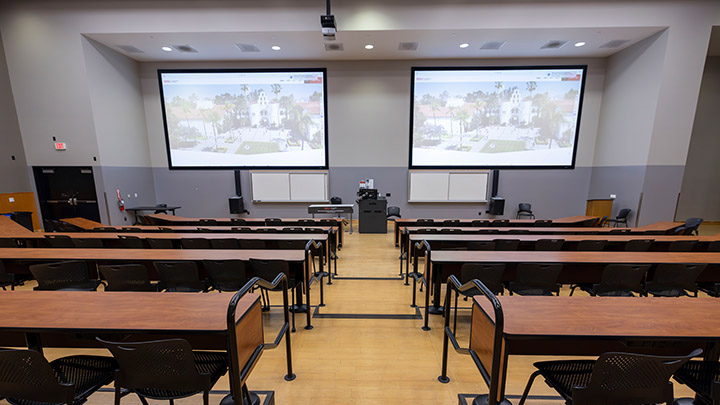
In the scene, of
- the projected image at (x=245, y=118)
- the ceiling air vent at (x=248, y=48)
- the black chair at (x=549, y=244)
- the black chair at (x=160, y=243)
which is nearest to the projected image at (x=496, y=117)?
the projected image at (x=245, y=118)

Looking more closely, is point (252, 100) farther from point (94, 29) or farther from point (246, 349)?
point (246, 349)

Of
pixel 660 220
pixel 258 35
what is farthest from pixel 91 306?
pixel 660 220

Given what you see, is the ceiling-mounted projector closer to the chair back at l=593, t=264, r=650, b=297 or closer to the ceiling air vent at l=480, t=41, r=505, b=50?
the ceiling air vent at l=480, t=41, r=505, b=50

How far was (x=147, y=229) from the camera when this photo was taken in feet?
15.6

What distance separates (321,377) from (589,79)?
10.3 metres

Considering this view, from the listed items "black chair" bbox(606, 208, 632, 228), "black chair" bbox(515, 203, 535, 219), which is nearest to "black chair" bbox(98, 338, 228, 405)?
"black chair" bbox(515, 203, 535, 219)

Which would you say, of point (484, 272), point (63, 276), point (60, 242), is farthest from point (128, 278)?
point (484, 272)

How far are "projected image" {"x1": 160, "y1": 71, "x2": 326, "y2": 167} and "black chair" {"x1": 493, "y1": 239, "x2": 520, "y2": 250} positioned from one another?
237 inches

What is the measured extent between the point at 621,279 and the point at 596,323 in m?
1.84

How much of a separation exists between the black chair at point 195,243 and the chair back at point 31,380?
7.53 ft

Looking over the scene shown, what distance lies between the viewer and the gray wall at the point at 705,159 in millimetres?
8062

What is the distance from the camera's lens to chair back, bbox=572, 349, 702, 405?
127cm

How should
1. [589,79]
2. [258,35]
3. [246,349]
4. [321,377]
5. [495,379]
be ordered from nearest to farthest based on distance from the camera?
[495,379], [246,349], [321,377], [258,35], [589,79]

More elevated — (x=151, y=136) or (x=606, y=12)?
(x=606, y=12)
